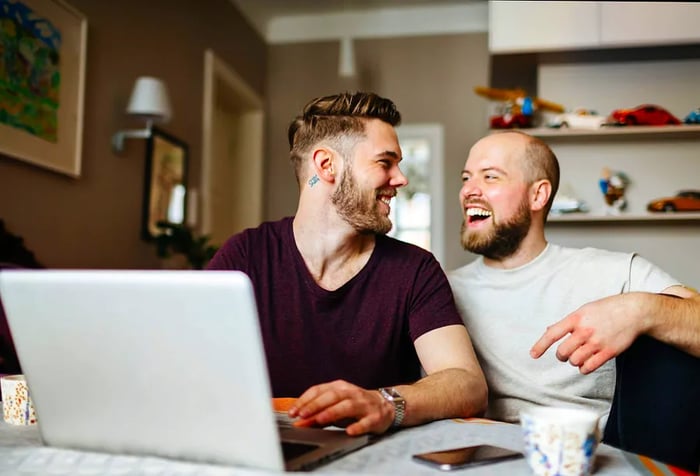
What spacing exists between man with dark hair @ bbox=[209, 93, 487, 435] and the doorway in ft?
9.96

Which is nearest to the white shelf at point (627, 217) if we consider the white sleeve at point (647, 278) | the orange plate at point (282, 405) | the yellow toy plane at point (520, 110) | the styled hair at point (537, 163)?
the yellow toy plane at point (520, 110)

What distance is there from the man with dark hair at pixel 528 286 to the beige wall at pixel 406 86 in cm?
280

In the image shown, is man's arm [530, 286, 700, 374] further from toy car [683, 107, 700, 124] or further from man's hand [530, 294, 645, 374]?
toy car [683, 107, 700, 124]

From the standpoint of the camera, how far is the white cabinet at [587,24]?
10.6ft

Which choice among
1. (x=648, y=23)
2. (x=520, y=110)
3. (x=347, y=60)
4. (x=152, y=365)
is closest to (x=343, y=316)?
(x=152, y=365)

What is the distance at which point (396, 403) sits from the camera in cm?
98

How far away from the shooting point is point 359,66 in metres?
5.21

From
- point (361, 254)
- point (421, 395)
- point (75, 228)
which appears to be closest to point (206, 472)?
point (421, 395)

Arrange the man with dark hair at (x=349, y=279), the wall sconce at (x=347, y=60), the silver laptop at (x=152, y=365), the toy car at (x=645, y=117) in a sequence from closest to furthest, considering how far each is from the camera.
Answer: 1. the silver laptop at (x=152, y=365)
2. the man with dark hair at (x=349, y=279)
3. the toy car at (x=645, y=117)
4. the wall sconce at (x=347, y=60)

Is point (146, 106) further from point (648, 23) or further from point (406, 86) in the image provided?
point (406, 86)

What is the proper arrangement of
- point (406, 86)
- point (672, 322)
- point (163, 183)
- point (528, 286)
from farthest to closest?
1. point (406, 86)
2. point (163, 183)
3. point (528, 286)
4. point (672, 322)

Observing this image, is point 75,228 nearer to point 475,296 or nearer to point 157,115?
point 157,115

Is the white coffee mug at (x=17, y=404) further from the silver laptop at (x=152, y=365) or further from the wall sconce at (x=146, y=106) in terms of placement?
the wall sconce at (x=146, y=106)

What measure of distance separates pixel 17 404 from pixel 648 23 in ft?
10.4
